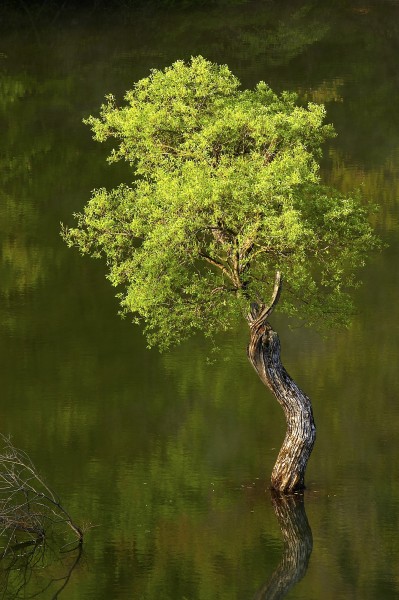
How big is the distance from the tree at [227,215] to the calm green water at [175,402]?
272 centimetres

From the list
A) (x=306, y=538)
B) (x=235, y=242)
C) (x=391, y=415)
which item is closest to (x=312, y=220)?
(x=235, y=242)

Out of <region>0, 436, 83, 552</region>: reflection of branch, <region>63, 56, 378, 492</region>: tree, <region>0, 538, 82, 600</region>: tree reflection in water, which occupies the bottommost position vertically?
<region>0, 538, 82, 600</region>: tree reflection in water

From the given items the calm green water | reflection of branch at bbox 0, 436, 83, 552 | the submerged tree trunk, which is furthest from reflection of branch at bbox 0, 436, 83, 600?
the submerged tree trunk

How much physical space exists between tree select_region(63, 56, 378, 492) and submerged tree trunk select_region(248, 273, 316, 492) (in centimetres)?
2

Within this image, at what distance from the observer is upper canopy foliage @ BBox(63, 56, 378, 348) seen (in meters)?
38.9

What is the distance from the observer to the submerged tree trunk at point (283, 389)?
4034 centimetres

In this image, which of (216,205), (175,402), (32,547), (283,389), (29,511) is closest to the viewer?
(216,205)

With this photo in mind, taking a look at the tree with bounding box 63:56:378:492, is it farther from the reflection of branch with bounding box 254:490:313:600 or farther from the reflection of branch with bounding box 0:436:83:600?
the reflection of branch with bounding box 0:436:83:600

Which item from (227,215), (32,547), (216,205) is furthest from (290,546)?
(216,205)

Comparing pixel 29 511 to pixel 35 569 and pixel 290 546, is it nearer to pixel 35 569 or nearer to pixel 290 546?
pixel 35 569

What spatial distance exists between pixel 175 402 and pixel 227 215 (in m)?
12.4

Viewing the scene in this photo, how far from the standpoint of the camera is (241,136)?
4084 centimetres

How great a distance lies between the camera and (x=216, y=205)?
3884 cm

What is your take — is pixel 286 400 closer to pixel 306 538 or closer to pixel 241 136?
pixel 306 538
